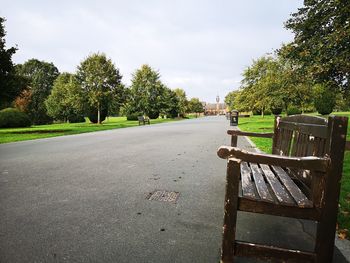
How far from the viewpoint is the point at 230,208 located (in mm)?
1917

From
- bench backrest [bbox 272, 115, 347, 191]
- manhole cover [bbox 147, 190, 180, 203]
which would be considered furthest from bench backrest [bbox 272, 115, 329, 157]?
manhole cover [bbox 147, 190, 180, 203]

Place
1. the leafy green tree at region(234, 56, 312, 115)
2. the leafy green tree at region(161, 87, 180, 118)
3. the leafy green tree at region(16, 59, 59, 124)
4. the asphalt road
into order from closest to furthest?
the asphalt road < the leafy green tree at region(234, 56, 312, 115) < the leafy green tree at region(161, 87, 180, 118) < the leafy green tree at region(16, 59, 59, 124)

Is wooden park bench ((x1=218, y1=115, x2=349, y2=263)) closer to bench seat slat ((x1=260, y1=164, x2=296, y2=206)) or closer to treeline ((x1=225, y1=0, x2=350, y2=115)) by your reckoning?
bench seat slat ((x1=260, y1=164, x2=296, y2=206))

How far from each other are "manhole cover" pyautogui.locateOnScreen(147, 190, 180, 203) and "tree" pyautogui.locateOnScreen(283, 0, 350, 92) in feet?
36.5

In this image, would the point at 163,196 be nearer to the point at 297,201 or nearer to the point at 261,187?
the point at 261,187

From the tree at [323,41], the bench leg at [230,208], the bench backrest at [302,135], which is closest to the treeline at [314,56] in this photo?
the tree at [323,41]

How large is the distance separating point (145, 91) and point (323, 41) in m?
35.3

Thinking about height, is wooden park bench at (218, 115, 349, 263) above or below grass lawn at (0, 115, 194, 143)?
above

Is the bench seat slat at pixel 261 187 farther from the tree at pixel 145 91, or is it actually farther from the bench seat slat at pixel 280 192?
the tree at pixel 145 91

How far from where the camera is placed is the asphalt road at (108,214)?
233 cm

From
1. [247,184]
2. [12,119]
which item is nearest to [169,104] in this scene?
[12,119]

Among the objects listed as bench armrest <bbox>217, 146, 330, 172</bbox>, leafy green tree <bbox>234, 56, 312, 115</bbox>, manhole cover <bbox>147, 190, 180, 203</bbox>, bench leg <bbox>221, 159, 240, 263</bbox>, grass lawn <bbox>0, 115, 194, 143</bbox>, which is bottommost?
grass lawn <bbox>0, 115, 194, 143</bbox>

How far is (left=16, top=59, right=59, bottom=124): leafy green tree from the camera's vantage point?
161 feet

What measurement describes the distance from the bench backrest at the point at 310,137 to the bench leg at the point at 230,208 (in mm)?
723
